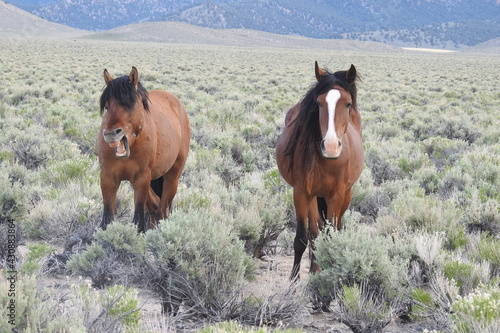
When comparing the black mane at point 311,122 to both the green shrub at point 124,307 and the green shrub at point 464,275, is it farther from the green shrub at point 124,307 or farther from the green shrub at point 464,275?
the green shrub at point 124,307

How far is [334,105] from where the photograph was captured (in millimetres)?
3949

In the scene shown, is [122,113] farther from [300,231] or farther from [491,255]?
[491,255]

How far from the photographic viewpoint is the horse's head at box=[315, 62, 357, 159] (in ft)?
12.5

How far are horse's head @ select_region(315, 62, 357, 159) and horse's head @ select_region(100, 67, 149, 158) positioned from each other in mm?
1738

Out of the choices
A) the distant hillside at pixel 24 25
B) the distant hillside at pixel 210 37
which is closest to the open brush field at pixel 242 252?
the distant hillside at pixel 210 37

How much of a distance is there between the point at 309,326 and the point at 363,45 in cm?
14485

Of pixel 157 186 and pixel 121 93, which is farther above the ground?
pixel 121 93

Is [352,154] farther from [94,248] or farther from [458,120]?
[458,120]

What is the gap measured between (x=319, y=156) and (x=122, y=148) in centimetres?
181

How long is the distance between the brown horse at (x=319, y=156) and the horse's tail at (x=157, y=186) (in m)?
1.81

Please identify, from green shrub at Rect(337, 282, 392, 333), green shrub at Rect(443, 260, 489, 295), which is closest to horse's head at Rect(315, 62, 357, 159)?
green shrub at Rect(337, 282, 392, 333)

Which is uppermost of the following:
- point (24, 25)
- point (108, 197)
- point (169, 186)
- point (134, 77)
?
point (24, 25)

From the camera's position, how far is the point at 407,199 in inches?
239

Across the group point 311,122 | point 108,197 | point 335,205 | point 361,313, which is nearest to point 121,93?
point 108,197
